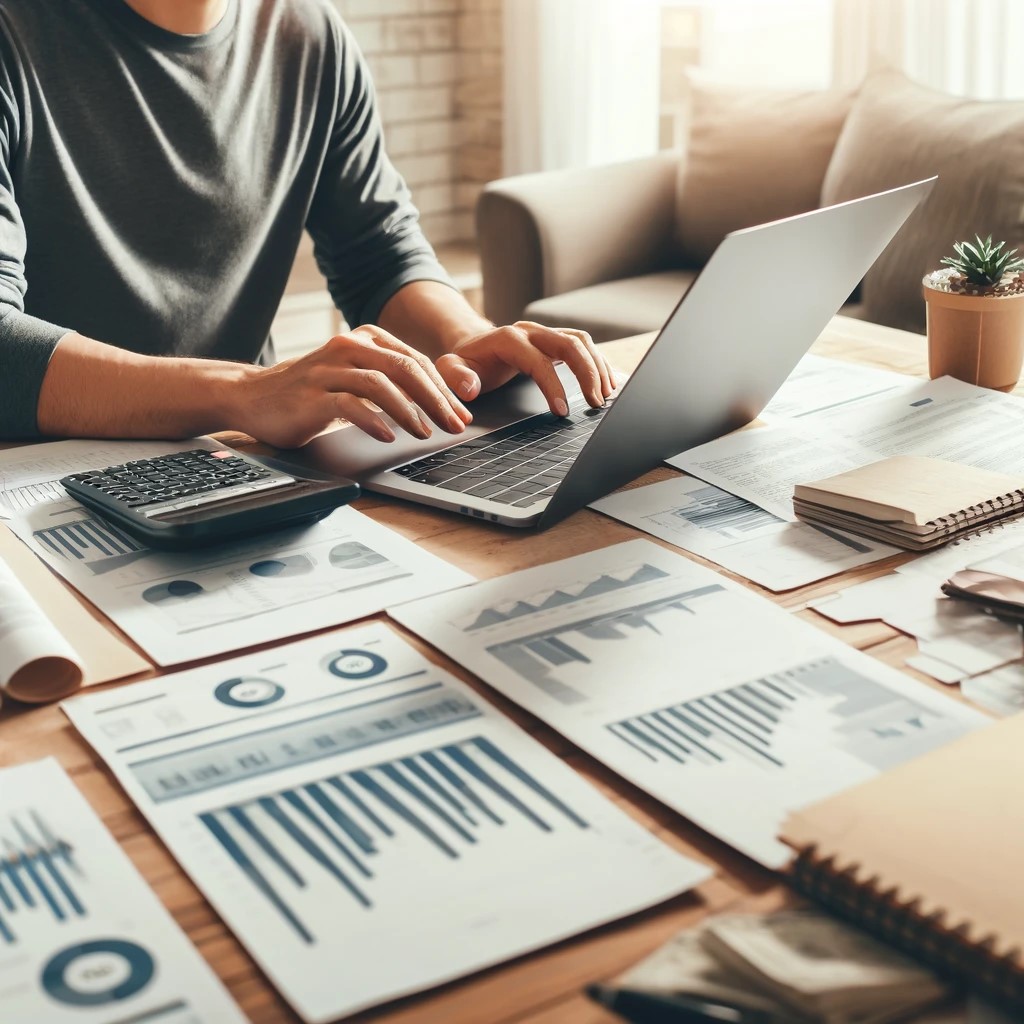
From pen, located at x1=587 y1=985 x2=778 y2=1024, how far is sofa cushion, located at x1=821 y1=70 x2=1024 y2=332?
2.23 metres

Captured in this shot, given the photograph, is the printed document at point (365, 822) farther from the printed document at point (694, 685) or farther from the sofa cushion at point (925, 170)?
the sofa cushion at point (925, 170)

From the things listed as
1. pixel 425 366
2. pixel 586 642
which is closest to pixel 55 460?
pixel 425 366

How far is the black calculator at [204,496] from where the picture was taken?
0.81 meters

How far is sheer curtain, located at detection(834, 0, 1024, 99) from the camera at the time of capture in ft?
9.41

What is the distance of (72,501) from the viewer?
94 centimetres

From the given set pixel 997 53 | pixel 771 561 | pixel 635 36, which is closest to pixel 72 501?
pixel 771 561

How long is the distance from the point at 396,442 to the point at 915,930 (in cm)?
66

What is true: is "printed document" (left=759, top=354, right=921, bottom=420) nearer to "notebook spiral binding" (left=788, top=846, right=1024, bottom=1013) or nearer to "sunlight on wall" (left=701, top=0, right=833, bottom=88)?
"notebook spiral binding" (left=788, top=846, right=1024, bottom=1013)

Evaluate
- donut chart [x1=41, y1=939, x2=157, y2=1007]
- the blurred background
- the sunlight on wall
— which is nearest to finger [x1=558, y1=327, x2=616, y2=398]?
donut chart [x1=41, y1=939, x2=157, y2=1007]

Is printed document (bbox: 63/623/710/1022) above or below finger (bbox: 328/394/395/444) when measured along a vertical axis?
below

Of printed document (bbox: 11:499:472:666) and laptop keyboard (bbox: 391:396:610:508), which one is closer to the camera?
printed document (bbox: 11:499:472:666)

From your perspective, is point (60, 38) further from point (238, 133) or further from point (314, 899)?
point (314, 899)

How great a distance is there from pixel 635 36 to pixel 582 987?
347cm

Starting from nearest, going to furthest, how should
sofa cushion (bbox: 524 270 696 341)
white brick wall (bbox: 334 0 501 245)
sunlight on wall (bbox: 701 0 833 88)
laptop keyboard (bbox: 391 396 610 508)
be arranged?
laptop keyboard (bbox: 391 396 610 508)
sofa cushion (bbox: 524 270 696 341)
sunlight on wall (bbox: 701 0 833 88)
white brick wall (bbox: 334 0 501 245)
